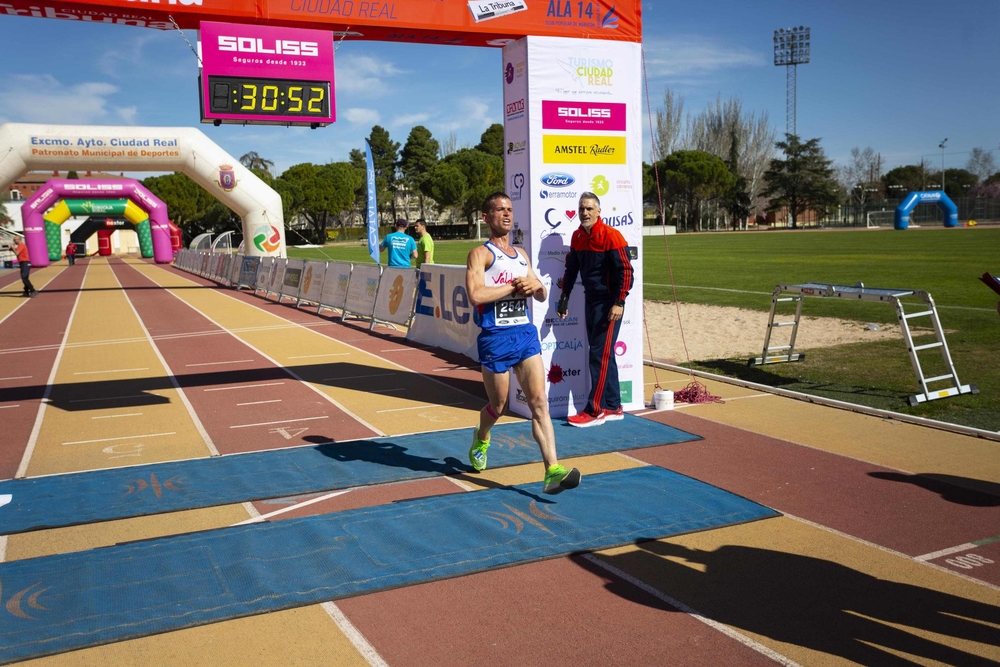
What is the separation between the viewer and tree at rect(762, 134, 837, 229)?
85.8m

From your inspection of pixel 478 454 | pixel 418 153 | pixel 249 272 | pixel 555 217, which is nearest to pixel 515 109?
pixel 555 217

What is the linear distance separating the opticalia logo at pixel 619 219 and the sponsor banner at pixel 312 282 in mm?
12778

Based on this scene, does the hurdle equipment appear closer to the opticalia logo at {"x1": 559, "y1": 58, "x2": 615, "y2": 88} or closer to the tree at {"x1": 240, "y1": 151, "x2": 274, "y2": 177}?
the opticalia logo at {"x1": 559, "y1": 58, "x2": 615, "y2": 88}

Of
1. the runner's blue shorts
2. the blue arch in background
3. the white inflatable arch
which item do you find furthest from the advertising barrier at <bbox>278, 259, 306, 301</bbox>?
the blue arch in background

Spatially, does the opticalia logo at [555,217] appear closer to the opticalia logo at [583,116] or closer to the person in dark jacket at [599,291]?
the person in dark jacket at [599,291]

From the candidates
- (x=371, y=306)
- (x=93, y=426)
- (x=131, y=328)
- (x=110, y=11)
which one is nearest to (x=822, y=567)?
(x=93, y=426)

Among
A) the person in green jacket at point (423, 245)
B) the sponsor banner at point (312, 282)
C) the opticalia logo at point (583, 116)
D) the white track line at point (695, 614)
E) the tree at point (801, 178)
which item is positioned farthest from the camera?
the tree at point (801, 178)

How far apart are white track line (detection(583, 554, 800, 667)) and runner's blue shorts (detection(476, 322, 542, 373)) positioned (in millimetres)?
1592

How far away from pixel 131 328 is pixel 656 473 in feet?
50.4

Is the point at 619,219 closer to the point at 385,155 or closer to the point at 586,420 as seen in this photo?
the point at 586,420

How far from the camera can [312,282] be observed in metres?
20.8

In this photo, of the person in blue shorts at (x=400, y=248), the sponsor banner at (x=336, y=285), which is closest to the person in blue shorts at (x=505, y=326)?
the person in blue shorts at (x=400, y=248)

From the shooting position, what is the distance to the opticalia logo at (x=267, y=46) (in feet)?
27.2

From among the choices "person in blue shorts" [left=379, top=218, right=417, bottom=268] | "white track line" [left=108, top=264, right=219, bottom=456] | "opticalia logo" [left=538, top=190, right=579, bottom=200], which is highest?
"opticalia logo" [left=538, top=190, right=579, bottom=200]
